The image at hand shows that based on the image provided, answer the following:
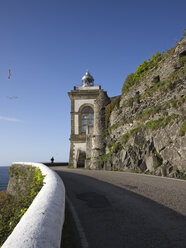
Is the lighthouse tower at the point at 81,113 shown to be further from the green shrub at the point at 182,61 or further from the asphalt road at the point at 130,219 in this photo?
the asphalt road at the point at 130,219

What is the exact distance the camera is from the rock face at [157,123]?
1067 cm

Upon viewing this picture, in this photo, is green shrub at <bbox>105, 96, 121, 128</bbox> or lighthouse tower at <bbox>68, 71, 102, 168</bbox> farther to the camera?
lighthouse tower at <bbox>68, 71, 102, 168</bbox>

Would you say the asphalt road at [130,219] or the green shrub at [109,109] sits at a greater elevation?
the green shrub at [109,109]

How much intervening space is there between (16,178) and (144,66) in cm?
1631

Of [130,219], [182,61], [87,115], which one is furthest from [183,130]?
[87,115]

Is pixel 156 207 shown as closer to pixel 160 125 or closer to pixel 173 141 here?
pixel 173 141

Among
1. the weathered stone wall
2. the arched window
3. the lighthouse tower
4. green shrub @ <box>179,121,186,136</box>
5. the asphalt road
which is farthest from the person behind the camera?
the arched window

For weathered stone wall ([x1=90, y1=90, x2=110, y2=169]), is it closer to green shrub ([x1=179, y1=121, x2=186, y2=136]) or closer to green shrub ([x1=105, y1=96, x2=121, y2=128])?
green shrub ([x1=105, y1=96, x2=121, y2=128])

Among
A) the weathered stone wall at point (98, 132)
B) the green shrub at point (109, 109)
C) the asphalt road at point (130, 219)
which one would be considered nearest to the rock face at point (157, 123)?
the weathered stone wall at point (98, 132)

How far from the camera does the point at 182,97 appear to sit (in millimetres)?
11828

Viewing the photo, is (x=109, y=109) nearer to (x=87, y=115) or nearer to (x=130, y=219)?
(x=87, y=115)

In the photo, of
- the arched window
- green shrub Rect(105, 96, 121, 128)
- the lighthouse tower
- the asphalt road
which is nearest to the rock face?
green shrub Rect(105, 96, 121, 128)

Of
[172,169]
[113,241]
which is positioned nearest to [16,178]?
[172,169]

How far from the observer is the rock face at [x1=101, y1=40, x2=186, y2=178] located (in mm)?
10672
